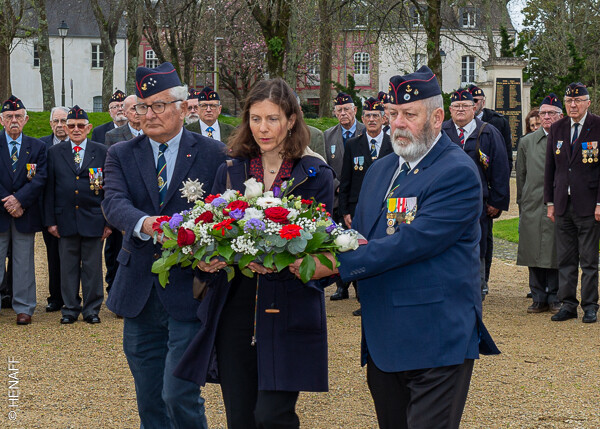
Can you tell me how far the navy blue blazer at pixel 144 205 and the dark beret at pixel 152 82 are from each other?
29cm

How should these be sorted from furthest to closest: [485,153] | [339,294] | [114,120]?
1. [114,120]
2. [339,294]
3. [485,153]

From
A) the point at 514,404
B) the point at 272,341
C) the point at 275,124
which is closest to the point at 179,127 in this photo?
the point at 275,124

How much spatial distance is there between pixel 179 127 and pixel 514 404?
324 cm

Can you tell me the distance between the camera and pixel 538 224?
416 inches

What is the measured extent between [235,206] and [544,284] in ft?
24.4

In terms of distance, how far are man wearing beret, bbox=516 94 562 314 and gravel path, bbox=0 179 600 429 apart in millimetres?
517

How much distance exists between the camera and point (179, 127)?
15.4 feet

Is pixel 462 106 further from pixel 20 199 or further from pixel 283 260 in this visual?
pixel 283 260

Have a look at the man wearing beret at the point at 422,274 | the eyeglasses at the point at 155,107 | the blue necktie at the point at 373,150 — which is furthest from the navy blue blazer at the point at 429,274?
the blue necktie at the point at 373,150

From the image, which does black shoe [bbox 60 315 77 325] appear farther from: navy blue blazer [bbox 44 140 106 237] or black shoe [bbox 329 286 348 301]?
black shoe [bbox 329 286 348 301]

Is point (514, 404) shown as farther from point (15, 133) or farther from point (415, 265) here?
point (15, 133)

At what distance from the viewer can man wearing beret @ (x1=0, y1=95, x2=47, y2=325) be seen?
375 inches

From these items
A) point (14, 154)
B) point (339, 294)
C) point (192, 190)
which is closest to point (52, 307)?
point (14, 154)

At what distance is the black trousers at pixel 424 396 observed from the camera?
3.65 metres
